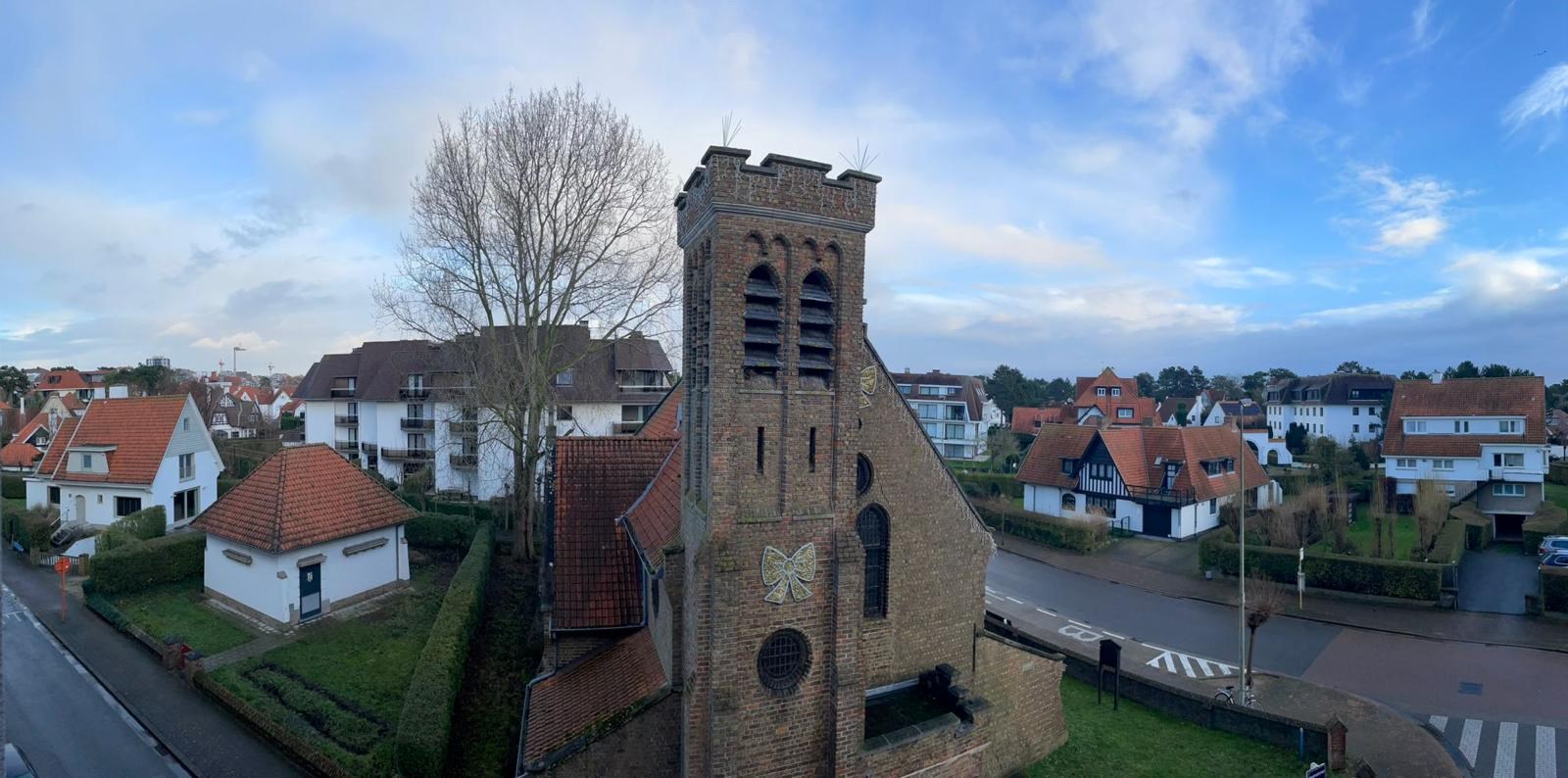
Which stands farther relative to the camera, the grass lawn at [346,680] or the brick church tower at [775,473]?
the grass lawn at [346,680]

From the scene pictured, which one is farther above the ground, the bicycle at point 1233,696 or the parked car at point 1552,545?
the parked car at point 1552,545

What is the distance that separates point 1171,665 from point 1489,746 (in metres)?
6.91

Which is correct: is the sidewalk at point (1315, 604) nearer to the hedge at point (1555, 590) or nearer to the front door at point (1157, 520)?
the hedge at point (1555, 590)

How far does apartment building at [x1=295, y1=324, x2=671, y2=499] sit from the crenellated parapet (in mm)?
30590

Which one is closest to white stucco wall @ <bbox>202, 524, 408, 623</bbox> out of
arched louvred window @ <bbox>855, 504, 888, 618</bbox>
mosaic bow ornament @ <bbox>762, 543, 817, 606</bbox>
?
arched louvred window @ <bbox>855, 504, 888, 618</bbox>

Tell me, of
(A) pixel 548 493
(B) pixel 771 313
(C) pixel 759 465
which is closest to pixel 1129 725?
(C) pixel 759 465

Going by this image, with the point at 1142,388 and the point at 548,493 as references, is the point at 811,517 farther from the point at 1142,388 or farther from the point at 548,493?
the point at 1142,388

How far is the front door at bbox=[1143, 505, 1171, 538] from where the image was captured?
125 ft

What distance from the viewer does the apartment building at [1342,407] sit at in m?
62.7

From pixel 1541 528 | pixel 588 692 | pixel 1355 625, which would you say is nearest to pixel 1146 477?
pixel 1355 625

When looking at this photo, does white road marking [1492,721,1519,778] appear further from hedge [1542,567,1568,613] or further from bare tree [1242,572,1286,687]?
hedge [1542,567,1568,613]

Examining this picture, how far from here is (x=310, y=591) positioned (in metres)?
22.7

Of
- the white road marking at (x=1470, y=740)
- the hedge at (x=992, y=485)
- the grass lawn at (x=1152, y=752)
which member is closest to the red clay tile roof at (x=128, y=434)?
the grass lawn at (x=1152, y=752)

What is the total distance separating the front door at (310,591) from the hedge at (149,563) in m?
6.85
